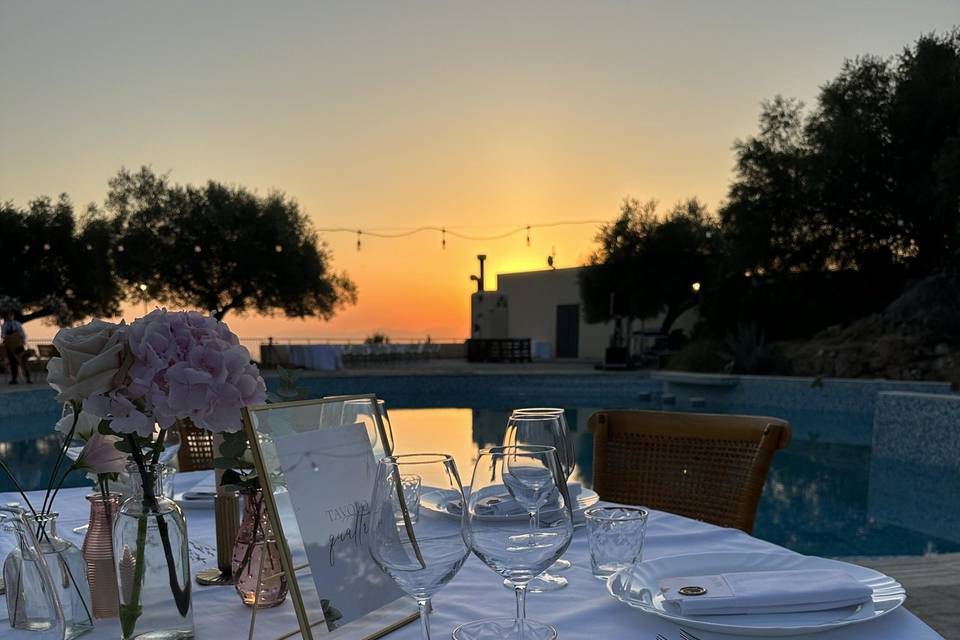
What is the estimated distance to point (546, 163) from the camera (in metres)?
13.3

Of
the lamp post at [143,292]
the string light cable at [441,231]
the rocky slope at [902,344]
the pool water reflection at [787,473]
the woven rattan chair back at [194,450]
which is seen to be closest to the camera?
the woven rattan chair back at [194,450]

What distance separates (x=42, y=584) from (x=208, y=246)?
690 inches

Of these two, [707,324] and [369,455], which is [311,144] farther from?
[369,455]

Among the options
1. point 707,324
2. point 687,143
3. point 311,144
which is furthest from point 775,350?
point 311,144

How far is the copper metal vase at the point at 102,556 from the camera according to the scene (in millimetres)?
893

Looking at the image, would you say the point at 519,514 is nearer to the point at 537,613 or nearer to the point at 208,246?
the point at 537,613

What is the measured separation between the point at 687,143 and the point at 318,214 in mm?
9896

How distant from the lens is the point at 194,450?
234 centimetres

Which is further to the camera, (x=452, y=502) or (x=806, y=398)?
(x=806, y=398)

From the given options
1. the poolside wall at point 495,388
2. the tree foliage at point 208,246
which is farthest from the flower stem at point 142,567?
the tree foliage at point 208,246

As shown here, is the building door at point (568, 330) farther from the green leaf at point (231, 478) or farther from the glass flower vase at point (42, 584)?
the glass flower vase at point (42, 584)

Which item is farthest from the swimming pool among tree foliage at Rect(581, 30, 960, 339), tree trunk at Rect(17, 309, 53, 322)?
tree trunk at Rect(17, 309, 53, 322)

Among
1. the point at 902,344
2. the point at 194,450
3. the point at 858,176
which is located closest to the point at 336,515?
the point at 194,450

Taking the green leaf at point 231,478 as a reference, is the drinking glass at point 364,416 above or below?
above
